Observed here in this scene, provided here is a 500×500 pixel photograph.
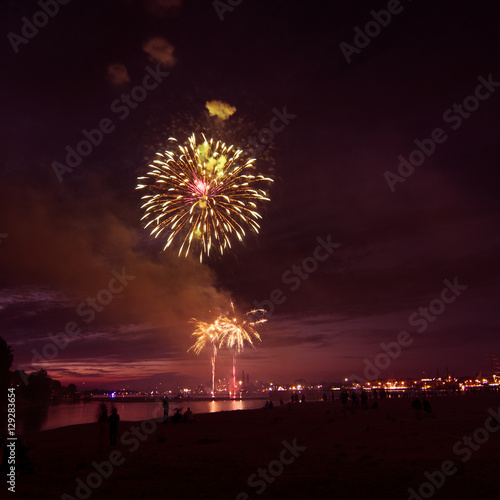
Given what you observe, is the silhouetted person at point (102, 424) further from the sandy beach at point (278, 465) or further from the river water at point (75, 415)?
the river water at point (75, 415)

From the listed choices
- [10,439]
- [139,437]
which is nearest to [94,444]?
[139,437]

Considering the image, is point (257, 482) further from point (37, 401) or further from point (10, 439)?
point (37, 401)
